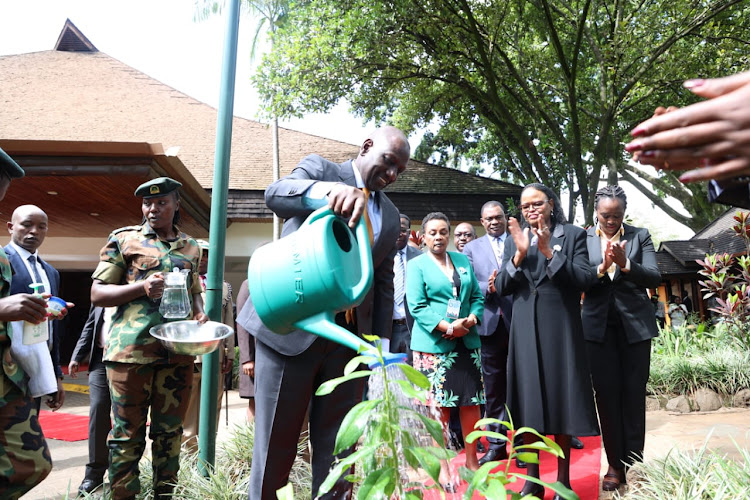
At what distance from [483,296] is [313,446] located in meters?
2.35

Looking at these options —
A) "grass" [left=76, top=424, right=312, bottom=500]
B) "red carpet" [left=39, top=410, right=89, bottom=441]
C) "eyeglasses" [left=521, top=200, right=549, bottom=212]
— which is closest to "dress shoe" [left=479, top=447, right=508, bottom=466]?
"grass" [left=76, top=424, right=312, bottom=500]

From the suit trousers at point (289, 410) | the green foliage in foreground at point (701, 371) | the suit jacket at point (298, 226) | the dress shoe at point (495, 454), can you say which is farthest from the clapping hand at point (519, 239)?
the green foliage in foreground at point (701, 371)

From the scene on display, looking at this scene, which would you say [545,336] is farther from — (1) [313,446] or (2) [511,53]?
(2) [511,53]

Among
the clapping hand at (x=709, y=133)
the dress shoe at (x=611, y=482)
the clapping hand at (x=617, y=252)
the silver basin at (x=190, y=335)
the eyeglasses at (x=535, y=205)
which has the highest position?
the eyeglasses at (x=535, y=205)

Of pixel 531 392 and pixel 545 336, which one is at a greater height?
pixel 545 336

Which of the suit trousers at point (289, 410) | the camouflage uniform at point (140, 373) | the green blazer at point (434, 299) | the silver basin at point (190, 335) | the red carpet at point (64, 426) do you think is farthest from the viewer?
the red carpet at point (64, 426)

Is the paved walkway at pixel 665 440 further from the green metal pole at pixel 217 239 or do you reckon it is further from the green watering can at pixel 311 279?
the green watering can at pixel 311 279

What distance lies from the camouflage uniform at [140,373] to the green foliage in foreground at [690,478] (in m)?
2.46

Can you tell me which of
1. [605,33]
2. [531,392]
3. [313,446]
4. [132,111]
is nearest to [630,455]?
[531,392]

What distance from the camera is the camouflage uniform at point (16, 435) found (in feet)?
7.02

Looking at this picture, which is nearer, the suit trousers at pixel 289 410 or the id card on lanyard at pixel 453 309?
the suit trousers at pixel 289 410

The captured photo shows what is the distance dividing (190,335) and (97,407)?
1.44 m

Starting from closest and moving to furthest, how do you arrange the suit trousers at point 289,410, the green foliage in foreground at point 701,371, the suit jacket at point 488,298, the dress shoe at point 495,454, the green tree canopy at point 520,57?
1. the suit trousers at point 289,410
2. the dress shoe at point 495,454
3. the suit jacket at point 488,298
4. the green foliage in foreground at point 701,371
5. the green tree canopy at point 520,57

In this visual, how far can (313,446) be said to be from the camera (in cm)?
237
